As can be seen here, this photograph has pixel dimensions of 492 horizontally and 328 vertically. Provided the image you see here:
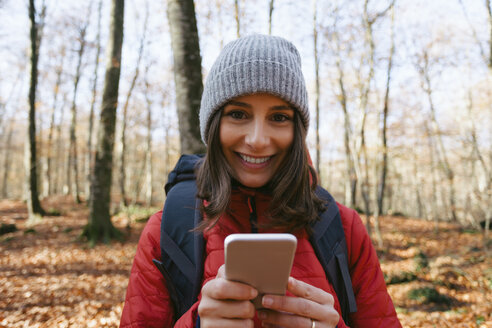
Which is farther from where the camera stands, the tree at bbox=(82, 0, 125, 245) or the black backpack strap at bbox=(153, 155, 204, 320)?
the tree at bbox=(82, 0, 125, 245)

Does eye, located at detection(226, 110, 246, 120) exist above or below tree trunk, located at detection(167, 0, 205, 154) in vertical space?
below

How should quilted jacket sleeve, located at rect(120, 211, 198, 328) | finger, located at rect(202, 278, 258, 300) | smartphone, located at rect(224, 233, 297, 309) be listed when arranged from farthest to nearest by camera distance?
quilted jacket sleeve, located at rect(120, 211, 198, 328) → finger, located at rect(202, 278, 258, 300) → smartphone, located at rect(224, 233, 297, 309)

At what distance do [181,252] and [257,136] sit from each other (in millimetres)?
741

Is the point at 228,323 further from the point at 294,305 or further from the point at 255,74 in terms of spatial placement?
the point at 255,74

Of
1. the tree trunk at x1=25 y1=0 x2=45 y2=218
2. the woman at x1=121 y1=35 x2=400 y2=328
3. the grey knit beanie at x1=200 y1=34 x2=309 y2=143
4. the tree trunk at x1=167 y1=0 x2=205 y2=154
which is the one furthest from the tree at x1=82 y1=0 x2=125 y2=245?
Result: the grey knit beanie at x1=200 y1=34 x2=309 y2=143

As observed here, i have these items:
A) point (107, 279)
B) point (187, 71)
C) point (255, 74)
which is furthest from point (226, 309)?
point (107, 279)

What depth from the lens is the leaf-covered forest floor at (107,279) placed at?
4.65m

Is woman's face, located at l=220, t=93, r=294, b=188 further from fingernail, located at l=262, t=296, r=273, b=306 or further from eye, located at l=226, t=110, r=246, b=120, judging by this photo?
fingernail, located at l=262, t=296, r=273, b=306

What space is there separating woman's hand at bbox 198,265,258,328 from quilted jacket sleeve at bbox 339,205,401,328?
818 millimetres

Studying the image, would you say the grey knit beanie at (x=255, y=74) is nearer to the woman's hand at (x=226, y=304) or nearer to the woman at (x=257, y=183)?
the woman at (x=257, y=183)

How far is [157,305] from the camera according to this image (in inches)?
55.8

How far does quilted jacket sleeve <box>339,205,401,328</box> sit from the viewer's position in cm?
146

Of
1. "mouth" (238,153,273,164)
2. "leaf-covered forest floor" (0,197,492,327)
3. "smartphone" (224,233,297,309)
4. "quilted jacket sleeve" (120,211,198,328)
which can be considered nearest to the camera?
"smartphone" (224,233,297,309)

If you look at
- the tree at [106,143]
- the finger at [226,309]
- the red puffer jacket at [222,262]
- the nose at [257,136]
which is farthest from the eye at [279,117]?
the tree at [106,143]
